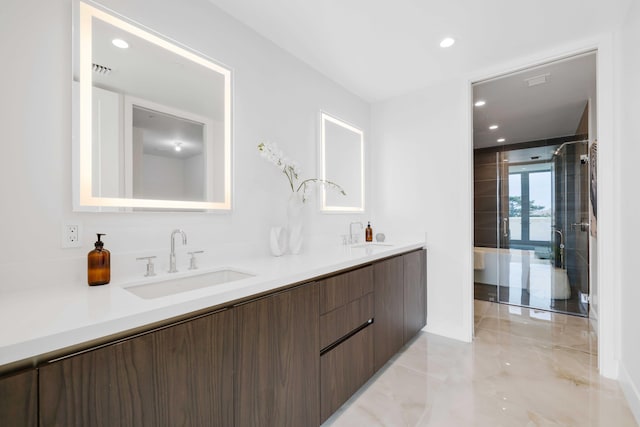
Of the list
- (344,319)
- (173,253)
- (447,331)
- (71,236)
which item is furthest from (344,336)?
(447,331)

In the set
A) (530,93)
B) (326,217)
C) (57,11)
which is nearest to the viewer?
(57,11)

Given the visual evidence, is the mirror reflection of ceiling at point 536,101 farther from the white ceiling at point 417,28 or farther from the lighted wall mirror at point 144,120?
→ the lighted wall mirror at point 144,120

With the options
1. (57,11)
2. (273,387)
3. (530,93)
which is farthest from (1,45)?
(530,93)

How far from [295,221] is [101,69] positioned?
1355 millimetres

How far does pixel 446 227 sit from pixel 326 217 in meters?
1.14

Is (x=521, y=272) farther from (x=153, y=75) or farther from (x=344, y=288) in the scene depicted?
(x=153, y=75)

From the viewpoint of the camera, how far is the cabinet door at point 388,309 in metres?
1.96

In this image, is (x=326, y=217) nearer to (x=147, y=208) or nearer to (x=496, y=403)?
(x=147, y=208)

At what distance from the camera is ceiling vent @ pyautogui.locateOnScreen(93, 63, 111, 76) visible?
127cm

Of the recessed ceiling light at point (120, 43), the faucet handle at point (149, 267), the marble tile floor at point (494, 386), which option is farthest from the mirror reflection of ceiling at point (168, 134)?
the marble tile floor at point (494, 386)

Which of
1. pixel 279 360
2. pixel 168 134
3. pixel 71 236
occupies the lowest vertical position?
pixel 279 360

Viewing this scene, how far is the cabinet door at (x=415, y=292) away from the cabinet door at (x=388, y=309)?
10 centimetres

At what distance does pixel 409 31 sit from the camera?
1.98 metres

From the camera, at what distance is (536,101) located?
3119 millimetres
